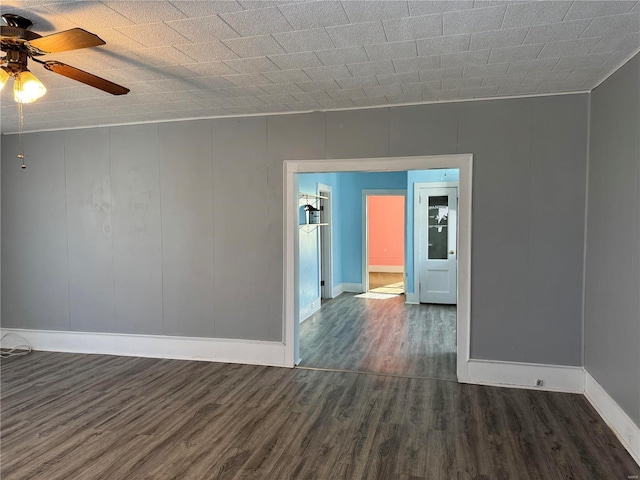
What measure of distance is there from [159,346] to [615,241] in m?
4.20

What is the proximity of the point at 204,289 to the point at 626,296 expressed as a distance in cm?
356

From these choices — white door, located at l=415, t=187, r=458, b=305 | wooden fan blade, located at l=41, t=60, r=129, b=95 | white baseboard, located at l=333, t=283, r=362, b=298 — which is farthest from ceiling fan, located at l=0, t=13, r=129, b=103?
white baseboard, located at l=333, t=283, r=362, b=298

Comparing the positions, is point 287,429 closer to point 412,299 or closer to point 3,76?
point 3,76

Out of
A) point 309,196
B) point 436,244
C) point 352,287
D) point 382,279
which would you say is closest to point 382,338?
point 309,196

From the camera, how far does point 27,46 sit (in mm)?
2094

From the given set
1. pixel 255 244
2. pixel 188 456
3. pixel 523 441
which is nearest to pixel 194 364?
pixel 255 244

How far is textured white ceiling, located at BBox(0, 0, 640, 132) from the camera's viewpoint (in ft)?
6.66

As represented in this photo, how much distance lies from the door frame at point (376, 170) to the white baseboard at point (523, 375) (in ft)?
0.22

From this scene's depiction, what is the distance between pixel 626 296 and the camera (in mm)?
2592

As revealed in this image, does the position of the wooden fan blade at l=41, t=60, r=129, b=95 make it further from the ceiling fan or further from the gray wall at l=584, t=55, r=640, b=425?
the gray wall at l=584, t=55, r=640, b=425

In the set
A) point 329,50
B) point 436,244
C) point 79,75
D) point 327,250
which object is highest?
point 329,50

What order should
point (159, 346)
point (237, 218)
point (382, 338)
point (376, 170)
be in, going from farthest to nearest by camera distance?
point (382, 338) < point (159, 346) < point (237, 218) < point (376, 170)

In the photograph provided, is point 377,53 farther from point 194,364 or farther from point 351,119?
point 194,364

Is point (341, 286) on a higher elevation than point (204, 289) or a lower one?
lower
